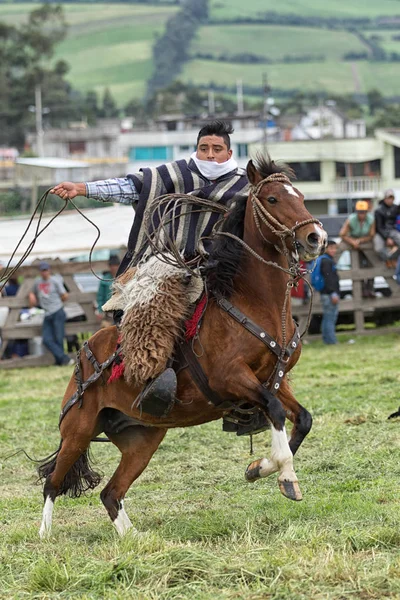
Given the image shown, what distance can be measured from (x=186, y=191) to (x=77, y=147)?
94.6m

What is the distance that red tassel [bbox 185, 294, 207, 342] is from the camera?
7.05 m

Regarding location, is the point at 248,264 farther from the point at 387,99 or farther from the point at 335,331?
the point at 387,99

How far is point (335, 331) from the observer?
19625 mm

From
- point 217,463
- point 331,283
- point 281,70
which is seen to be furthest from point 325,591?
point 281,70

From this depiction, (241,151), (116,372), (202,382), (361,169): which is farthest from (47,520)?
(241,151)

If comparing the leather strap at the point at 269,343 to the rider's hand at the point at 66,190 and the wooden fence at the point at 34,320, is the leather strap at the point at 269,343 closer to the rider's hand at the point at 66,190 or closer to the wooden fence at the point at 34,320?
the rider's hand at the point at 66,190

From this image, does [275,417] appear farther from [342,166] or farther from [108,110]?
[108,110]

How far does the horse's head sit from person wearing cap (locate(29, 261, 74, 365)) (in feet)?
38.4

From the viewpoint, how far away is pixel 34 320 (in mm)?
19172

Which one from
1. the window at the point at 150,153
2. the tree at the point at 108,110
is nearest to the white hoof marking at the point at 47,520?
the window at the point at 150,153

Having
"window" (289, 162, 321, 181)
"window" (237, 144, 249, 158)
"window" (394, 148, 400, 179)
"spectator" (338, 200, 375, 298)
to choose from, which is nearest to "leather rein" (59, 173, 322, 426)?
"spectator" (338, 200, 375, 298)

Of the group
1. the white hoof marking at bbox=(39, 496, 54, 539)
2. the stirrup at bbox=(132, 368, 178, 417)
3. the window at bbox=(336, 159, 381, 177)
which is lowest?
the window at bbox=(336, 159, 381, 177)

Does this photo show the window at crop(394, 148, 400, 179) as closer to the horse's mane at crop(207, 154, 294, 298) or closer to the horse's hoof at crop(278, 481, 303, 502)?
the horse's mane at crop(207, 154, 294, 298)

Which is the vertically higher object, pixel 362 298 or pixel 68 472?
pixel 68 472
